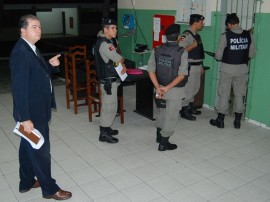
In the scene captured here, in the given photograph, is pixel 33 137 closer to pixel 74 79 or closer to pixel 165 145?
pixel 165 145

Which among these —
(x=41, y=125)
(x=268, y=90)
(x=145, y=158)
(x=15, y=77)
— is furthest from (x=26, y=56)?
(x=268, y=90)

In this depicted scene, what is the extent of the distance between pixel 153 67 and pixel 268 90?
1.92 m

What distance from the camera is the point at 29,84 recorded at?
8.23ft

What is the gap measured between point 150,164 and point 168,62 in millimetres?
1191

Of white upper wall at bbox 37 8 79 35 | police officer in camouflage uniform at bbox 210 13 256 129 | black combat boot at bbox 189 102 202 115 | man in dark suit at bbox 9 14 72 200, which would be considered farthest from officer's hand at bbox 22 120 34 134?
white upper wall at bbox 37 8 79 35

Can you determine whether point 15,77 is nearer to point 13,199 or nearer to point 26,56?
point 26,56

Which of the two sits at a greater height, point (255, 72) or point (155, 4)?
point (155, 4)

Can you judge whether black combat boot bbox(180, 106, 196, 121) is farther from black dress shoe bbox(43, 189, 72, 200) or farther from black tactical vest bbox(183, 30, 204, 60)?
black dress shoe bbox(43, 189, 72, 200)

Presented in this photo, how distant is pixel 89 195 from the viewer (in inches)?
119

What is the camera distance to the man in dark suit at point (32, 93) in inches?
96.6

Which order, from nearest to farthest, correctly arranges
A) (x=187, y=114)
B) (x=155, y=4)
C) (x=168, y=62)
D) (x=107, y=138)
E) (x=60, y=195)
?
(x=60, y=195)
(x=168, y=62)
(x=107, y=138)
(x=187, y=114)
(x=155, y=4)

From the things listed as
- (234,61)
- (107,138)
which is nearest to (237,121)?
(234,61)

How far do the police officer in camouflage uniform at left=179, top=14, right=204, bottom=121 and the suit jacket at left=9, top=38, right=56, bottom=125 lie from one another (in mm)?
2618

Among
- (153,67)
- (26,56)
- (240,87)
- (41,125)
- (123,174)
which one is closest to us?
(26,56)
